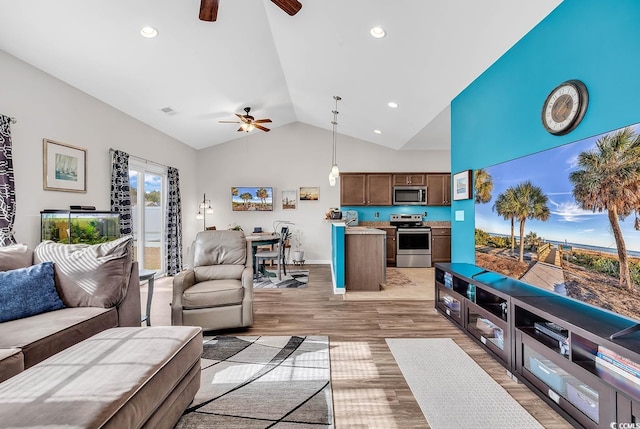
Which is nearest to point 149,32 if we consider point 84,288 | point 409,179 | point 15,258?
point 15,258

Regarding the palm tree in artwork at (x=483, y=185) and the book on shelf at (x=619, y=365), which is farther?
the palm tree in artwork at (x=483, y=185)

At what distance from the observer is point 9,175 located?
9.02ft

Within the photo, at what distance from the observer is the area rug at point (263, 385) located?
1721mm

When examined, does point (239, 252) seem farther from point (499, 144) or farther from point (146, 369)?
point (499, 144)

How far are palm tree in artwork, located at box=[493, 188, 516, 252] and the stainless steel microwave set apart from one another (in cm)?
417

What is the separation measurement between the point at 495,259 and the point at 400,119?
9.86 feet

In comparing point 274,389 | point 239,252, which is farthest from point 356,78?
point 274,389

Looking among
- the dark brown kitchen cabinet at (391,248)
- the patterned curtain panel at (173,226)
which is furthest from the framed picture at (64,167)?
the dark brown kitchen cabinet at (391,248)

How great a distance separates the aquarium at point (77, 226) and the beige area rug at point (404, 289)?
3.36m

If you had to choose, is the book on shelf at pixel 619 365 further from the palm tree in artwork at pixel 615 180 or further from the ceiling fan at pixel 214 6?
the ceiling fan at pixel 214 6

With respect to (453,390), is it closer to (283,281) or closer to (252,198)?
(283,281)

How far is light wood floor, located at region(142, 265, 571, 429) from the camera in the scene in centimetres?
180

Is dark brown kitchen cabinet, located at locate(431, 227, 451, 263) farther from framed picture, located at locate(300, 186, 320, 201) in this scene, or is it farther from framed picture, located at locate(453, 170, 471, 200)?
framed picture, located at locate(453, 170, 471, 200)

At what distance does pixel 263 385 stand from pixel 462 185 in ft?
9.93
